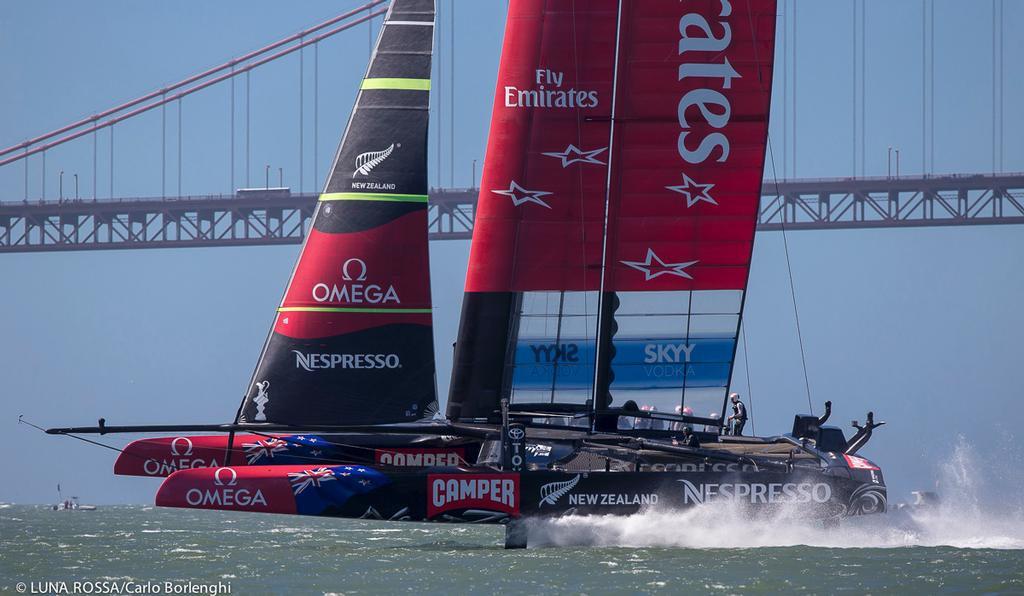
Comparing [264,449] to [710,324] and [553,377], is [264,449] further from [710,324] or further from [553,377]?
[710,324]

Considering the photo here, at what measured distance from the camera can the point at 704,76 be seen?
11.3 meters

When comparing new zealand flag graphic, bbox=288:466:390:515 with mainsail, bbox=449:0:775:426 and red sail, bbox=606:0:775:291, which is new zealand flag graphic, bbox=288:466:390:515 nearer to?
mainsail, bbox=449:0:775:426

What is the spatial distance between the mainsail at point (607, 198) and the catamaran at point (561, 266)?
0.04ft

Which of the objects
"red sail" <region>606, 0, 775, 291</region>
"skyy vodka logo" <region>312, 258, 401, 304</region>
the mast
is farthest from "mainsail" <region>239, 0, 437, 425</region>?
"red sail" <region>606, 0, 775, 291</region>

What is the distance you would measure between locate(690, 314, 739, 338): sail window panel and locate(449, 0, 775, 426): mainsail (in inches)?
0.7

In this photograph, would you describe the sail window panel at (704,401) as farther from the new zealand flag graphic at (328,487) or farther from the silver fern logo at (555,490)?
the new zealand flag graphic at (328,487)

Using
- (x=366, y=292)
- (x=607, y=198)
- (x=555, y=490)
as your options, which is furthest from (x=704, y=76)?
(x=555, y=490)

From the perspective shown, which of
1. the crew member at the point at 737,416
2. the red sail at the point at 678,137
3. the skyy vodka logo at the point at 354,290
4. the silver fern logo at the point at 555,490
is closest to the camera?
the silver fern logo at the point at 555,490

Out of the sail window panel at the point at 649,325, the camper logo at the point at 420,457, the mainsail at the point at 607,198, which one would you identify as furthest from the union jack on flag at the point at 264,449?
the sail window panel at the point at 649,325

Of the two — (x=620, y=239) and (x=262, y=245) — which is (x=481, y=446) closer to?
(x=620, y=239)

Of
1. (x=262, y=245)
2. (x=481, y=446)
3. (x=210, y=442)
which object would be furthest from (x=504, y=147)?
(x=262, y=245)

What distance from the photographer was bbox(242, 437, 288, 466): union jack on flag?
11234 mm

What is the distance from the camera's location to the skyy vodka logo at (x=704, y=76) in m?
11.3

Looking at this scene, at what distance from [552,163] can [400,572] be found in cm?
287
